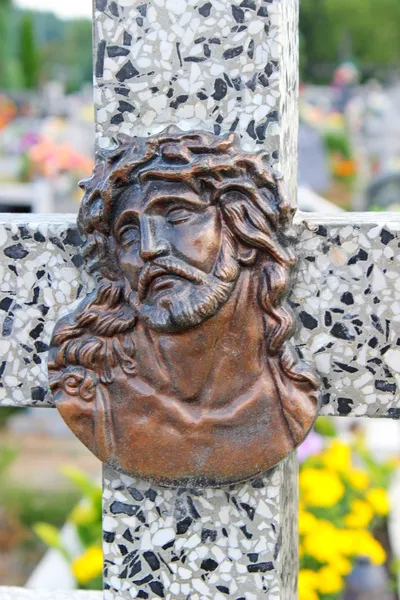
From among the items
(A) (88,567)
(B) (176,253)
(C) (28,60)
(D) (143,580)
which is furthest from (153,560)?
(C) (28,60)

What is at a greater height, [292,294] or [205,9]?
[205,9]

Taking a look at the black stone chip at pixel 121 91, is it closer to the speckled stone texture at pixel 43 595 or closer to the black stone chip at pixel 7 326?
the black stone chip at pixel 7 326

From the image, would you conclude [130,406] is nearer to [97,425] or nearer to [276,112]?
[97,425]

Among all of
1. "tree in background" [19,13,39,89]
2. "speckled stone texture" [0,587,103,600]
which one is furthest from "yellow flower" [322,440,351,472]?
"tree in background" [19,13,39,89]

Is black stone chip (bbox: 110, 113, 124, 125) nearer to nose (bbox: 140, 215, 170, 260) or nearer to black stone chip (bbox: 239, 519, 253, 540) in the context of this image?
nose (bbox: 140, 215, 170, 260)

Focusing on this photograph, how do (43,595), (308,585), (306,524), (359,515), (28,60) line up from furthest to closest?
1. (28,60)
2. (359,515)
3. (306,524)
4. (308,585)
5. (43,595)

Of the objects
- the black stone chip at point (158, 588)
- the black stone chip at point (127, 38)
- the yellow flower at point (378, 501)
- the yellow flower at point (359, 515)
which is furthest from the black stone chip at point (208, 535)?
the yellow flower at point (378, 501)

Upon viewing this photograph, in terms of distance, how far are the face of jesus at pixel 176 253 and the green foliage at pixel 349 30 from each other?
49.0 metres

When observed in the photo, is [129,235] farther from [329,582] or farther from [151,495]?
[329,582]

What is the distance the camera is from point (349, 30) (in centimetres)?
4991

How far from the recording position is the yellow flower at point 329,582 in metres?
2.84

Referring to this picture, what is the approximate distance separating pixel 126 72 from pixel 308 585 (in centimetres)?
199

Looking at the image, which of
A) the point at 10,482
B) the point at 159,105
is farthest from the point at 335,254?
the point at 10,482

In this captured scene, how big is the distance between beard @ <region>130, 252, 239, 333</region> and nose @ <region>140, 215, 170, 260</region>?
13 mm
